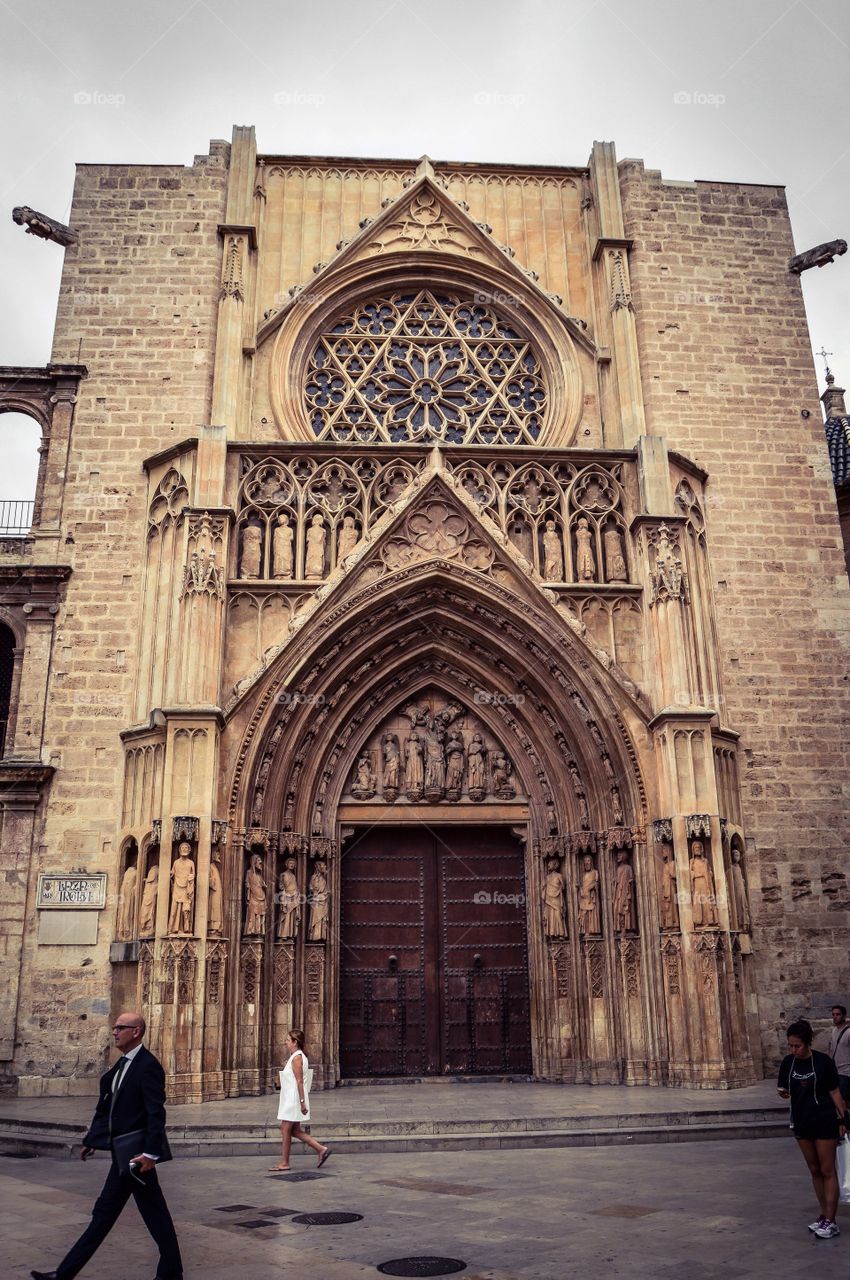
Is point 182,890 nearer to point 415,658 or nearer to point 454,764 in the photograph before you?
point 454,764

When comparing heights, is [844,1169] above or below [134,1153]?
below

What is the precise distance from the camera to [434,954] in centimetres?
1496

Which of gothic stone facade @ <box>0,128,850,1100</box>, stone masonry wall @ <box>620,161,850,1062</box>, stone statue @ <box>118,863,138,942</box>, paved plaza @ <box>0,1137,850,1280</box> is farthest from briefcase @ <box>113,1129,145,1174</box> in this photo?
stone masonry wall @ <box>620,161,850,1062</box>

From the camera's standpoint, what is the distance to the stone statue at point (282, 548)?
49.7 feet

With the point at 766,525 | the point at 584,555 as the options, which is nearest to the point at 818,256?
the point at 766,525

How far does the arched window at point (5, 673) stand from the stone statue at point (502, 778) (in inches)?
286

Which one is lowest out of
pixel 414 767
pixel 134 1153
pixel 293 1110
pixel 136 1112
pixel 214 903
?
pixel 293 1110

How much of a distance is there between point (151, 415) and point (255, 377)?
1.85 metres

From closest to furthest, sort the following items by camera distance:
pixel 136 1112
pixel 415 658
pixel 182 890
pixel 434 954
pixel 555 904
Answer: pixel 136 1112 < pixel 182 890 < pixel 555 904 < pixel 434 954 < pixel 415 658

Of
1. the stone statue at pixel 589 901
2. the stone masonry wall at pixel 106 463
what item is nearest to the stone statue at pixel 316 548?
the stone masonry wall at pixel 106 463

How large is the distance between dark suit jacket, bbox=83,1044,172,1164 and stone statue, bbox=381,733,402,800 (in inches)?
391

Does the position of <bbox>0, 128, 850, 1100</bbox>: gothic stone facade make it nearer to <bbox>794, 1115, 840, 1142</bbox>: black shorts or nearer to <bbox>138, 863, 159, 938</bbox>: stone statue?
<bbox>138, 863, 159, 938</bbox>: stone statue

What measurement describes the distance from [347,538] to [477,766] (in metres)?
3.83

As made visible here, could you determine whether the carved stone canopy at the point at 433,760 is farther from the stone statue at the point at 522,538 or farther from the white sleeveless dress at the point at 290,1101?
the white sleeveless dress at the point at 290,1101
